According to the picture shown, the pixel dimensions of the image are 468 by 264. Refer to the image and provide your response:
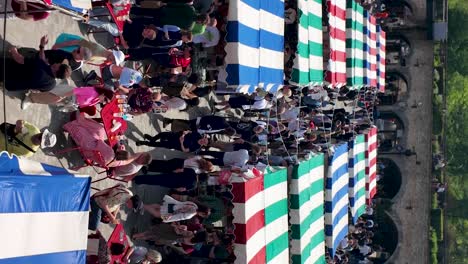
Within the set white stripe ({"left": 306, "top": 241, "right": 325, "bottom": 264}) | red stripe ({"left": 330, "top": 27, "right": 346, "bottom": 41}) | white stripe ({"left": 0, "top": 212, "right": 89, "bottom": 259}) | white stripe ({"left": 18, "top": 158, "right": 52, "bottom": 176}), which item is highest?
red stripe ({"left": 330, "top": 27, "right": 346, "bottom": 41})

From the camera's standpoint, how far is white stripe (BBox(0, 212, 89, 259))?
584 centimetres

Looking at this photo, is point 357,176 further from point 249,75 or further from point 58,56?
point 58,56

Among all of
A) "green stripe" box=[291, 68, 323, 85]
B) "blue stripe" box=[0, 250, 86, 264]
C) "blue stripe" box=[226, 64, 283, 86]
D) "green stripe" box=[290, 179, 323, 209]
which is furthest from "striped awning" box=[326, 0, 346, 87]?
"blue stripe" box=[0, 250, 86, 264]

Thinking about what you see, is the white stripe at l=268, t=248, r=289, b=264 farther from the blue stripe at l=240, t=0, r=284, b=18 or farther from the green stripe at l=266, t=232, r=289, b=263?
the blue stripe at l=240, t=0, r=284, b=18

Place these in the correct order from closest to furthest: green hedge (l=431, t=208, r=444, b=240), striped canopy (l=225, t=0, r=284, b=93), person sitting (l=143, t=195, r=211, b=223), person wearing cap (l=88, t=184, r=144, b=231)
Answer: person wearing cap (l=88, t=184, r=144, b=231) < person sitting (l=143, t=195, r=211, b=223) < striped canopy (l=225, t=0, r=284, b=93) < green hedge (l=431, t=208, r=444, b=240)

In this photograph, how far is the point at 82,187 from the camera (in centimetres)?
731

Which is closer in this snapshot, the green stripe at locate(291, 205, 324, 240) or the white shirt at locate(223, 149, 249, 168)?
the white shirt at locate(223, 149, 249, 168)

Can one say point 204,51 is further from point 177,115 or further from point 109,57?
point 109,57

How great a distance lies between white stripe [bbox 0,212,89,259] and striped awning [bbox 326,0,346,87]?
13095 millimetres

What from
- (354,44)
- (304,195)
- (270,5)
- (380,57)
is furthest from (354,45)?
(270,5)

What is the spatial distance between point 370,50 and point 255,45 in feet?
41.0

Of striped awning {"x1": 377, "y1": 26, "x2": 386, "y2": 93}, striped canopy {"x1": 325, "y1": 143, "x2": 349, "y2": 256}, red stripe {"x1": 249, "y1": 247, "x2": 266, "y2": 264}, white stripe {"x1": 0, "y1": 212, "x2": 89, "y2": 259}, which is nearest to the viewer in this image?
white stripe {"x1": 0, "y1": 212, "x2": 89, "y2": 259}

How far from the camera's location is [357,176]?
21.7 metres

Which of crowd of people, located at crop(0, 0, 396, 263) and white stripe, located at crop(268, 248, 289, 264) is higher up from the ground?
crowd of people, located at crop(0, 0, 396, 263)
